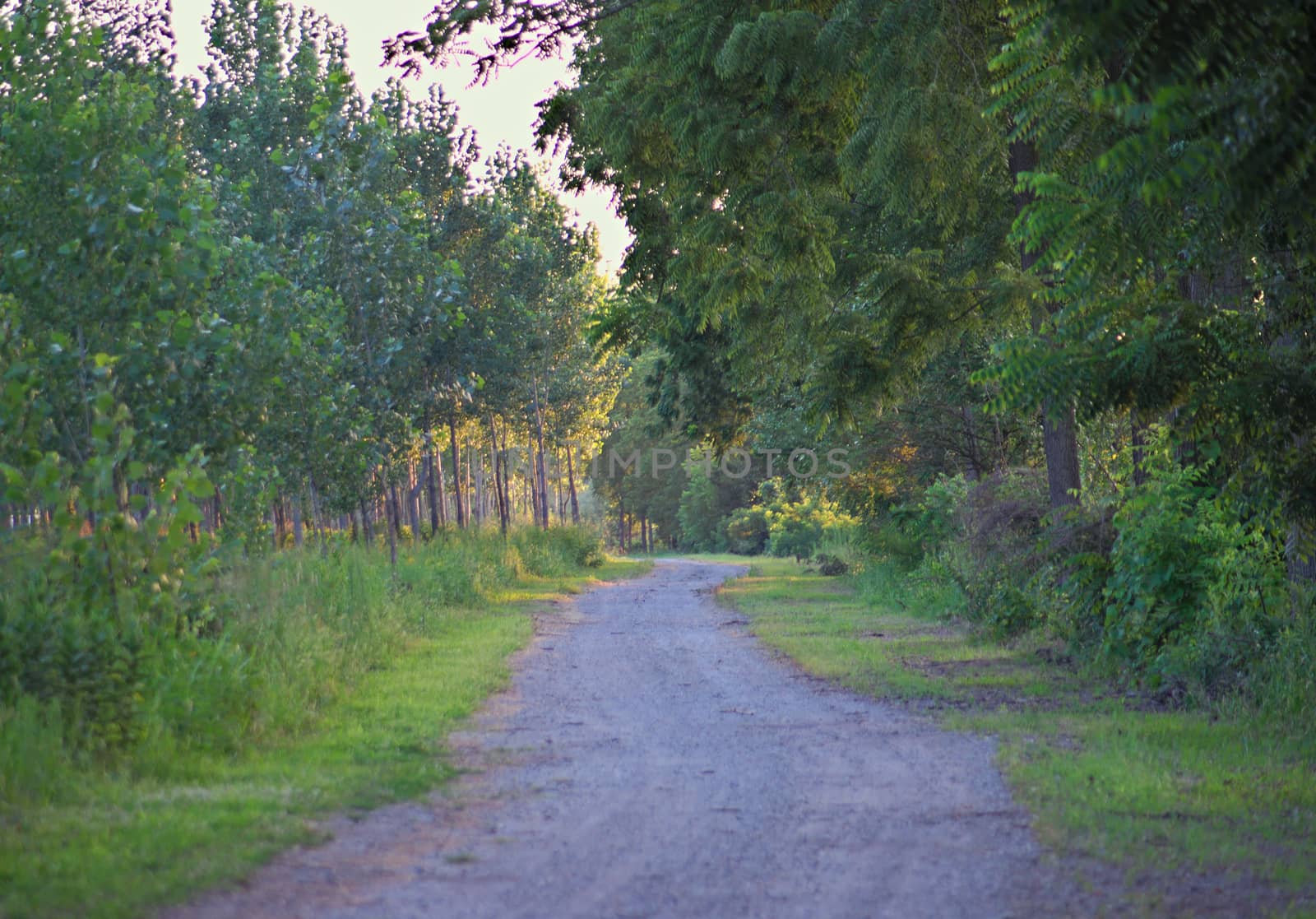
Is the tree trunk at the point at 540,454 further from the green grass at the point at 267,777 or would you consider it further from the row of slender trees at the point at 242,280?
the green grass at the point at 267,777

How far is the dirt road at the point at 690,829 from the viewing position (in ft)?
19.3

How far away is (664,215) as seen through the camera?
49.4 feet

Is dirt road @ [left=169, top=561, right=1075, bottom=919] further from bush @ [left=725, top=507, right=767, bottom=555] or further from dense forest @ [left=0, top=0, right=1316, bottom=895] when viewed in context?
bush @ [left=725, top=507, right=767, bottom=555]

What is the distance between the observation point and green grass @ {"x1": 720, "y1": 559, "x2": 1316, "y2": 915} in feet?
22.1

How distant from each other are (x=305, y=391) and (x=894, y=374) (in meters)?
7.61

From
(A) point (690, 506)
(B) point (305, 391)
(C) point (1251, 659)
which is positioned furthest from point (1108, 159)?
(A) point (690, 506)

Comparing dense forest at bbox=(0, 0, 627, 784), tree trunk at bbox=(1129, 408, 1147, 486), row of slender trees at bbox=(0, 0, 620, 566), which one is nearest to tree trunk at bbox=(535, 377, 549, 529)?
A: row of slender trees at bbox=(0, 0, 620, 566)

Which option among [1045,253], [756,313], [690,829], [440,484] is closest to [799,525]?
[440,484]

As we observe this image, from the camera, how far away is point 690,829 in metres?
7.24

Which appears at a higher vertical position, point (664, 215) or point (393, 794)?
point (664, 215)

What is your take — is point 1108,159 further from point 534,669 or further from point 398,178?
point 398,178

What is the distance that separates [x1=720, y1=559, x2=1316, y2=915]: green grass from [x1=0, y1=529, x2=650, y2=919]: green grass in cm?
387

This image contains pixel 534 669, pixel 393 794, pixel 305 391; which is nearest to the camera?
pixel 393 794

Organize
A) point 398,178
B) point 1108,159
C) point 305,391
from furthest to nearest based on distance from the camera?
point 398,178
point 305,391
point 1108,159
